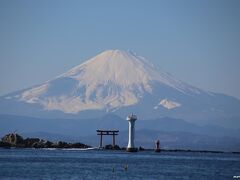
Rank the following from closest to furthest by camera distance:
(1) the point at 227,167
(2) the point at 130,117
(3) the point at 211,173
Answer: (3) the point at 211,173
(1) the point at 227,167
(2) the point at 130,117

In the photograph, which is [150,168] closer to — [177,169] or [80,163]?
[177,169]

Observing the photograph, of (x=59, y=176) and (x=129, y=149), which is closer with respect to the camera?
(x=59, y=176)

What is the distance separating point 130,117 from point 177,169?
132ft

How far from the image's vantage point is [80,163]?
3949 inches

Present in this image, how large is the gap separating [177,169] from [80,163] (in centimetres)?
1165

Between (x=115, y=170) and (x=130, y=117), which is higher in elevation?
(x=130, y=117)

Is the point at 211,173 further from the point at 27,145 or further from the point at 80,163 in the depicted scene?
the point at 27,145

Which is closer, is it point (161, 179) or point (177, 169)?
point (161, 179)

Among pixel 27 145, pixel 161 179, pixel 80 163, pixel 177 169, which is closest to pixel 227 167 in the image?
pixel 177 169

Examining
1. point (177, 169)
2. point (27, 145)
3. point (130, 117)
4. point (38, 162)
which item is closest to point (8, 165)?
point (38, 162)

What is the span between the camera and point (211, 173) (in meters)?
89.1

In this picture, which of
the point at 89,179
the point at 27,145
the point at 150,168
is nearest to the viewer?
the point at 89,179

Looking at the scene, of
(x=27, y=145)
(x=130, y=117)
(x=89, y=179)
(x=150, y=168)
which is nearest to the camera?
(x=89, y=179)

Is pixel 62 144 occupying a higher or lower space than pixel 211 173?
higher
